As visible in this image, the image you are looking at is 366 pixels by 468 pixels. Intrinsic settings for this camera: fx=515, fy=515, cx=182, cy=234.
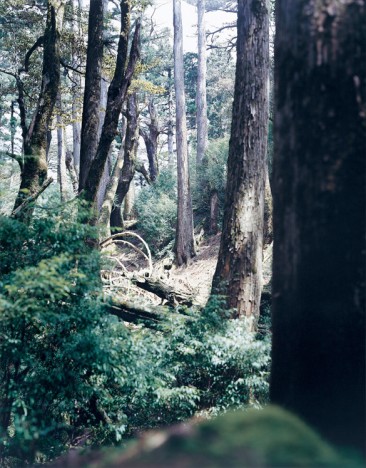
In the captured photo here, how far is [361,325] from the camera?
2.24 m

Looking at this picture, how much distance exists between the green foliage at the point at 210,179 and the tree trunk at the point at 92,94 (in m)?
→ 10.5

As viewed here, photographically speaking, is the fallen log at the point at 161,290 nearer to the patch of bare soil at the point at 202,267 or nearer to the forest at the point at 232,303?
the forest at the point at 232,303

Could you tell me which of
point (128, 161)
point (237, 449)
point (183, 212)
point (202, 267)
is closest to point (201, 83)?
point (128, 161)

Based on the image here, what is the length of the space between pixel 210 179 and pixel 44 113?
1305 cm

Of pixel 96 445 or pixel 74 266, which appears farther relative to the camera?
pixel 96 445

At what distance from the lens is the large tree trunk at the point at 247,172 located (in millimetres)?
8445

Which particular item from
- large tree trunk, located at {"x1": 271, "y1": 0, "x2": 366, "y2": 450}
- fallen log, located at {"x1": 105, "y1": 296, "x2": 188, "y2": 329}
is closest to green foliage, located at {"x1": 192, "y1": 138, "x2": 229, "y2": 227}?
fallen log, located at {"x1": 105, "y1": 296, "x2": 188, "y2": 329}

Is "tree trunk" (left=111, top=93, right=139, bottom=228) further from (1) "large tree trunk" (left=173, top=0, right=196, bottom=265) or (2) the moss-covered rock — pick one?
(2) the moss-covered rock

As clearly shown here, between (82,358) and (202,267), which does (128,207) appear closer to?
(202,267)

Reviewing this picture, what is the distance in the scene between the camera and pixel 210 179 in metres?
21.1

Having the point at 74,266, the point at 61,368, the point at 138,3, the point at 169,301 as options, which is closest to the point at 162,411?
the point at 61,368

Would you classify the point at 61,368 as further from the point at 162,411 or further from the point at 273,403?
the point at 273,403

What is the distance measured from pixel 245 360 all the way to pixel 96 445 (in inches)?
81.5

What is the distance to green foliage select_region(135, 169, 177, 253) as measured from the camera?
857 inches
